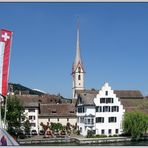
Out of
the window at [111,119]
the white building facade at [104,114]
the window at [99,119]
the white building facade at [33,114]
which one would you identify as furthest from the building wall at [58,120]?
the window at [111,119]

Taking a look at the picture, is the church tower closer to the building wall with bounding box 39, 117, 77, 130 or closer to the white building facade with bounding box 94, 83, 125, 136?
the building wall with bounding box 39, 117, 77, 130

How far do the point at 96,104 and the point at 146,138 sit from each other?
17.7 feet

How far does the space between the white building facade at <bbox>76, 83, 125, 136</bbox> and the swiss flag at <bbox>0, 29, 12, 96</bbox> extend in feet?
79.9

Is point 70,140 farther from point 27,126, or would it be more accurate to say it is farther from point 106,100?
point 106,100

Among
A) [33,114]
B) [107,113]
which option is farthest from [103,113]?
[33,114]

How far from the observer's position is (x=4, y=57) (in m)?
10.7

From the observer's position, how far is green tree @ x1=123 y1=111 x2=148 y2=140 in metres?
32.0

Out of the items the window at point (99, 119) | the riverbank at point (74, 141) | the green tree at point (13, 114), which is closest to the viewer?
the riverbank at point (74, 141)

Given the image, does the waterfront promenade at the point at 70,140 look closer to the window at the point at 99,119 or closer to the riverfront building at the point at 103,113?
the riverfront building at the point at 103,113

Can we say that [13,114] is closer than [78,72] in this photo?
Yes

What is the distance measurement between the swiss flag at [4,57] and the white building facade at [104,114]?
2435cm

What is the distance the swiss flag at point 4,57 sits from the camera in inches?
414

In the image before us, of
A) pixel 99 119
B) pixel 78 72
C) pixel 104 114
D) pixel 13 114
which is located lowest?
pixel 99 119

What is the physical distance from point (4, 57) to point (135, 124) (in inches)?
907
